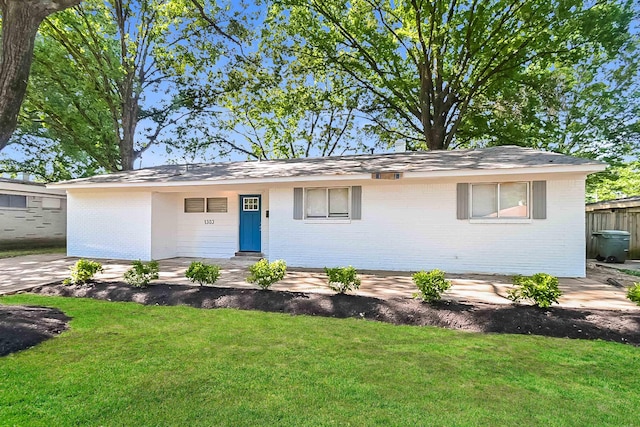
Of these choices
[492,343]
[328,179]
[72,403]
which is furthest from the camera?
[328,179]

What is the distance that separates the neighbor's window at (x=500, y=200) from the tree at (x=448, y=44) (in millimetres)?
9249

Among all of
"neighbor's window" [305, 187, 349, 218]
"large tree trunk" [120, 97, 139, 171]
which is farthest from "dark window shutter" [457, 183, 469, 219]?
"large tree trunk" [120, 97, 139, 171]

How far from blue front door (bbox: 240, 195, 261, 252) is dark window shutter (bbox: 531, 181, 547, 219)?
25.9 feet

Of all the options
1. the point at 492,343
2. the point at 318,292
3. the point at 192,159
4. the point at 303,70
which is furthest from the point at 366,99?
the point at 492,343

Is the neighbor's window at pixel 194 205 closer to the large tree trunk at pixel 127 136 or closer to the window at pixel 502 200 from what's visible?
the window at pixel 502 200

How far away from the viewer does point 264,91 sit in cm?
2027

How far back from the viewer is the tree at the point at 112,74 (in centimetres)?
1694

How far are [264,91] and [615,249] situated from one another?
1762cm

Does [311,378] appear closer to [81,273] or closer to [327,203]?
[81,273]

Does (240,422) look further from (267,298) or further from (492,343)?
(267,298)

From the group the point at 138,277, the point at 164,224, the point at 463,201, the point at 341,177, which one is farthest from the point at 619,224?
the point at 164,224

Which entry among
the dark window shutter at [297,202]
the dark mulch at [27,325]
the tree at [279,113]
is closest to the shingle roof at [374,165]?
the dark window shutter at [297,202]

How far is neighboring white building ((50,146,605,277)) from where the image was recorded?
26.5ft

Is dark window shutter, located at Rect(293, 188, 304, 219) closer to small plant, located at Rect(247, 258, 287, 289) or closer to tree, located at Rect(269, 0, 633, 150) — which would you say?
small plant, located at Rect(247, 258, 287, 289)
